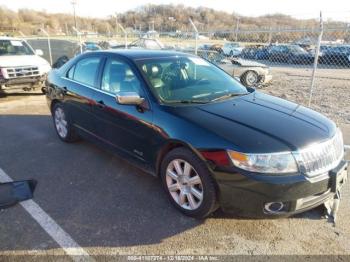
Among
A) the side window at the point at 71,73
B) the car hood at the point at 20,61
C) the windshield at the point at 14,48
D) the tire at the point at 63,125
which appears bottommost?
the tire at the point at 63,125

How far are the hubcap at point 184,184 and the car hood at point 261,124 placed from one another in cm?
46

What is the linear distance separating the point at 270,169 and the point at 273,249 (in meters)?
0.70

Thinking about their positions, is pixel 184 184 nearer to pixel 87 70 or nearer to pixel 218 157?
pixel 218 157

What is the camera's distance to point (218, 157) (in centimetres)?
261

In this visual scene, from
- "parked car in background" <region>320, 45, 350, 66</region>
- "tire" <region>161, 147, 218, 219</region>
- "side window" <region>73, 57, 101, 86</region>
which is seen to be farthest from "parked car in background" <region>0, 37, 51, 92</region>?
"parked car in background" <region>320, 45, 350, 66</region>

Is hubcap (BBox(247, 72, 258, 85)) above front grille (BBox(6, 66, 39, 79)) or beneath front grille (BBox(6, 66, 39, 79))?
beneath

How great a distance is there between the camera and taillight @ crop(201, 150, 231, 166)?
2574 millimetres

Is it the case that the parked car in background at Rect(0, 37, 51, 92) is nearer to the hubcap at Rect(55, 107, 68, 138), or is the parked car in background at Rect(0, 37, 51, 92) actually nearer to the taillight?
the hubcap at Rect(55, 107, 68, 138)

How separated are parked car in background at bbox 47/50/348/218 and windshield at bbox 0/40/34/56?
20.2ft

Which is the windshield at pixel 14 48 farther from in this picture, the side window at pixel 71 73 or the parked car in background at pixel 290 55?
the parked car in background at pixel 290 55

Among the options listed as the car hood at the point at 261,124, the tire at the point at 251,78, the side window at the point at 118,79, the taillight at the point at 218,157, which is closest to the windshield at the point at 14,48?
the side window at the point at 118,79

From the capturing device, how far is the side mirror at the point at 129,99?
313cm

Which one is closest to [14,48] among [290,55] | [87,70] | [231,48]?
[87,70]

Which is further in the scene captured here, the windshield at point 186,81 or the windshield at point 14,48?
the windshield at point 14,48
